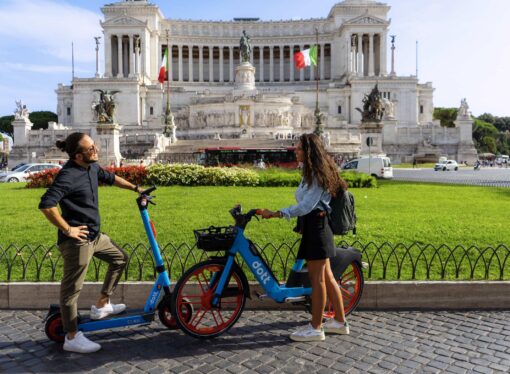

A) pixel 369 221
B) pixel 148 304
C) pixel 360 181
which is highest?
pixel 360 181

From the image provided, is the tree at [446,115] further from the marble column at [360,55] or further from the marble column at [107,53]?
the marble column at [107,53]

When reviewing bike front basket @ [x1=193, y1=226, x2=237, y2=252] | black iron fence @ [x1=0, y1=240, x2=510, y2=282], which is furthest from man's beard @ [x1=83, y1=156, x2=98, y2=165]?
black iron fence @ [x1=0, y1=240, x2=510, y2=282]

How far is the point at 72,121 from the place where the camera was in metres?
86.4

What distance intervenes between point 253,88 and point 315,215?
75259mm

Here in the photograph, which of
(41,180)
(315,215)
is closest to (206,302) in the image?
(315,215)

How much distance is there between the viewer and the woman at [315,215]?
627cm

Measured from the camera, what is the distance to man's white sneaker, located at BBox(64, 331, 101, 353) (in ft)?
19.9

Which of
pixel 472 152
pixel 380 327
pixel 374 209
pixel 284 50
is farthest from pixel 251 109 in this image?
pixel 380 327

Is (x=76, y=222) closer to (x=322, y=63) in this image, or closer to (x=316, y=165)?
(x=316, y=165)

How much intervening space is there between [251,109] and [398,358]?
2620 inches

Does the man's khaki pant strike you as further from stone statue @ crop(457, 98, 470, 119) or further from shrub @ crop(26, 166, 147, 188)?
stone statue @ crop(457, 98, 470, 119)

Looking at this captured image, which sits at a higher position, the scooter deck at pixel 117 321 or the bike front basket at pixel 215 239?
the bike front basket at pixel 215 239

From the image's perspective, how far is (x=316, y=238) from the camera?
249 inches

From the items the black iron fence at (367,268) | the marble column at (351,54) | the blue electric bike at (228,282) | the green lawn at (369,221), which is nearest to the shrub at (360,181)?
the green lawn at (369,221)
